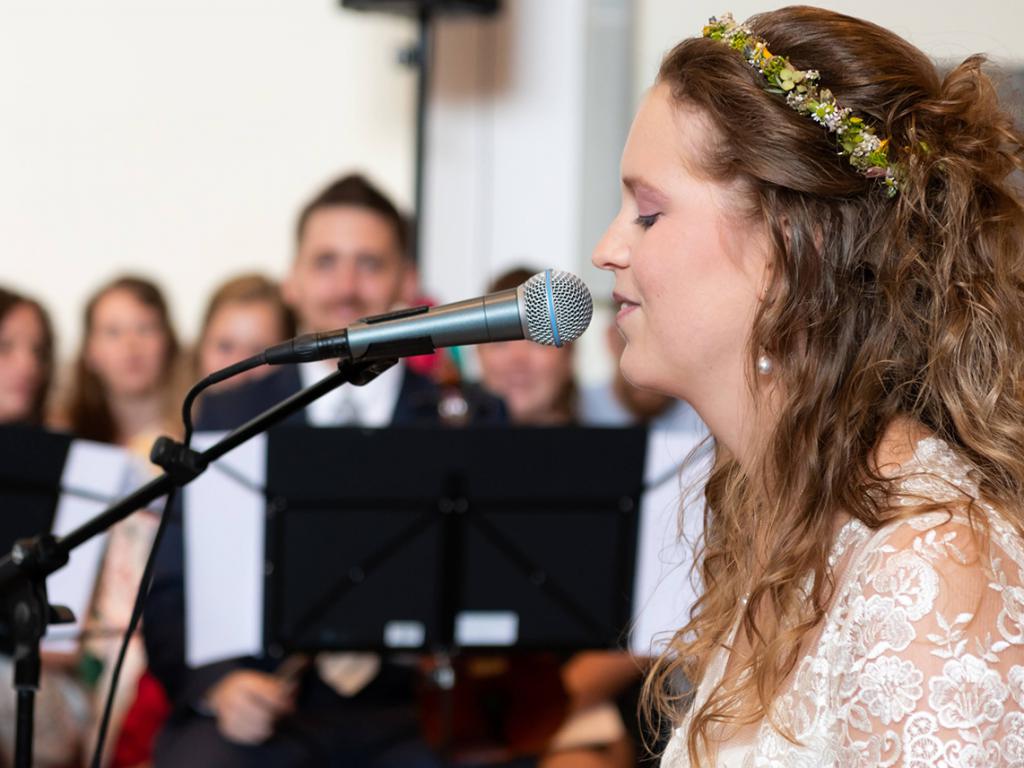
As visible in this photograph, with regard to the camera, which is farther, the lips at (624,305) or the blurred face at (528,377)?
the blurred face at (528,377)

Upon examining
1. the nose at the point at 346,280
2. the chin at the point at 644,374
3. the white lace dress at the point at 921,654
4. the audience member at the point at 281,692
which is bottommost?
the audience member at the point at 281,692

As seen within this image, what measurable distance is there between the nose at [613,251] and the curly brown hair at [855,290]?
0.12 m

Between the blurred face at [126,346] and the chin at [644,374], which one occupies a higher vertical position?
the chin at [644,374]

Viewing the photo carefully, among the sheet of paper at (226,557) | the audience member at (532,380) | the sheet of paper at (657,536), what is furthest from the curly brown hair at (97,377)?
the sheet of paper at (657,536)

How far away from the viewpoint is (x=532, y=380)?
13.0 feet

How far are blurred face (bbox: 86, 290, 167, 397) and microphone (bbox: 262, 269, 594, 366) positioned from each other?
9.97 ft

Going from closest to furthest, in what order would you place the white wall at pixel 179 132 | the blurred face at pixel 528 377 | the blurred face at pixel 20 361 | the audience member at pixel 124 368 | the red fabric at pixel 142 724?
the red fabric at pixel 142 724, the blurred face at pixel 20 361, the blurred face at pixel 528 377, the audience member at pixel 124 368, the white wall at pixel 179 132

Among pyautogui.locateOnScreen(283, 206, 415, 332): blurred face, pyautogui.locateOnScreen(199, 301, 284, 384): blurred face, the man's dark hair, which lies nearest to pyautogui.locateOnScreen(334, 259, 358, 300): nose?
pyautogui.locateOnScreen(283, 206, 415, 332): blurred face

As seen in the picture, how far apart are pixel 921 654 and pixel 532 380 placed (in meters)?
2.85

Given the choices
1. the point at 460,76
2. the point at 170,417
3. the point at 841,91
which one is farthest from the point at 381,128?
the point at 841,91

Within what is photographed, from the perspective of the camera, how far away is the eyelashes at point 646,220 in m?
1.41

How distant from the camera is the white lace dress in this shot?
44.6 inches

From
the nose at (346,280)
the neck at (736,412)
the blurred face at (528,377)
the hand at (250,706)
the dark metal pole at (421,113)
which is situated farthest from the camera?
the dark metal pole at (421,113)

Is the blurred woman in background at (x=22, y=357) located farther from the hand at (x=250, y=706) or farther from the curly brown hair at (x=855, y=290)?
the curly brown hair at (x=855, y=290)
